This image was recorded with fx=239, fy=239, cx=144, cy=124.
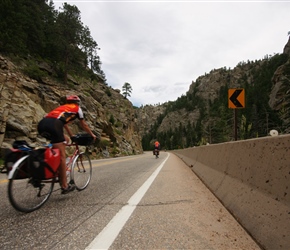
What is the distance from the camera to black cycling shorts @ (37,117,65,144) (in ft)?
13.5

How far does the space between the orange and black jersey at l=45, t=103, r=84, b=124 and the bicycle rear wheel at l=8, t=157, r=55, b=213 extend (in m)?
1.02

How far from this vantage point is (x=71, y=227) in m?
2.87

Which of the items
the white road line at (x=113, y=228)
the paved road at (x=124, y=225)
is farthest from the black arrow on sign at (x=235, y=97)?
the white road line at (x=113, y=228)

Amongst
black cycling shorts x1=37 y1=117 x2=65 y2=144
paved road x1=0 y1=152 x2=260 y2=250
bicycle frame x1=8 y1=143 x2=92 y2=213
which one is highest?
black cycling shorts x1=37 y1=117 x2=65 y2=144

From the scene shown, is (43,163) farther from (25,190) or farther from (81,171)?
(81,171)

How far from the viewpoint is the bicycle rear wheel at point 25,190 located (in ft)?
11.1

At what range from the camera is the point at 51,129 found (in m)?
4.11

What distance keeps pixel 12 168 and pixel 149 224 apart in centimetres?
205

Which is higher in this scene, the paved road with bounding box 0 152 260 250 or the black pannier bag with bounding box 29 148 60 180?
the black pannier bag with bounding box 29 148 60 180

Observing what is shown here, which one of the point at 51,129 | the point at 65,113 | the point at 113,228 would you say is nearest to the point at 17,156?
the point at 51,129

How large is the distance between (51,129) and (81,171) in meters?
1.72

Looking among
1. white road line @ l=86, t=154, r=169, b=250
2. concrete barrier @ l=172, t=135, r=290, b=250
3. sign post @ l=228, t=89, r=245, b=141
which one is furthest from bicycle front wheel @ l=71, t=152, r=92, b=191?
sign post @ l=228, t=89, r=245, b=141

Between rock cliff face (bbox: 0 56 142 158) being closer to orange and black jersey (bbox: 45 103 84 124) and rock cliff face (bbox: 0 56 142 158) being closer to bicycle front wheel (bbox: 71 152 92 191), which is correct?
bicycle front wheel (bbox: 71 152 92 191)

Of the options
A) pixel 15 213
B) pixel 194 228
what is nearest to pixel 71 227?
pixel 15 213
